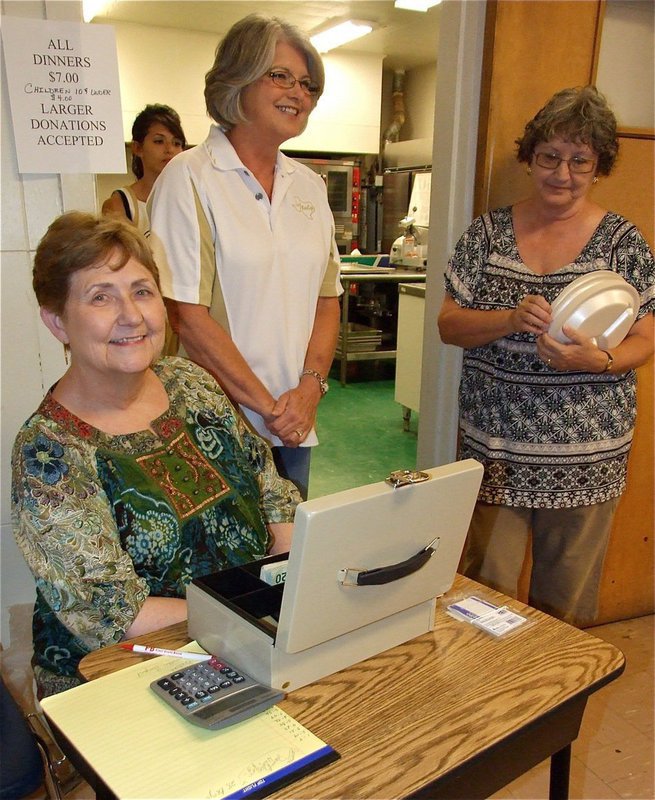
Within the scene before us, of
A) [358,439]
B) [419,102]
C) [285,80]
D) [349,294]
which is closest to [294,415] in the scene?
[285,80]

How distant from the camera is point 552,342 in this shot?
1.50 metres

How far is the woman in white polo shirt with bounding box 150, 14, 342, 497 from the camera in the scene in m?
1.51

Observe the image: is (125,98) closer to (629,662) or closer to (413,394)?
(413,394)

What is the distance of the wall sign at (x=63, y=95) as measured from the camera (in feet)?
4.65

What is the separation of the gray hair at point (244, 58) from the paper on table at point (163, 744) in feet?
4.01

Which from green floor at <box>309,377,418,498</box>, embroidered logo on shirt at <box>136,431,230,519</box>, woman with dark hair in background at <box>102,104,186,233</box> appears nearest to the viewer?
embroidered logo on shirt at <box>136,431,230,519</box>

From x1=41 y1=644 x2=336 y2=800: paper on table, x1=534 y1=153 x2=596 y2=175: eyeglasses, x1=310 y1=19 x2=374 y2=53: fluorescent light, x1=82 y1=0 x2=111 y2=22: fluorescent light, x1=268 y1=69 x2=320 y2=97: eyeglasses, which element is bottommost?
x1=41 y1=644 x2=336 y2=800: paper on table

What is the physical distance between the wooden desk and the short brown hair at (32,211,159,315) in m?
0.59

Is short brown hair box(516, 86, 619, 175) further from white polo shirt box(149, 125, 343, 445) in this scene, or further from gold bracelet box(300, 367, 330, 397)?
gold bracelet box(300, 367, 330, 397)

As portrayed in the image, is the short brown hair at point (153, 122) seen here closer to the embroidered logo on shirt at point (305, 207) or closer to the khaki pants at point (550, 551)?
the embroidered logo on shirt at point (305, 207)

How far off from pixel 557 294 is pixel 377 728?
1.10 m

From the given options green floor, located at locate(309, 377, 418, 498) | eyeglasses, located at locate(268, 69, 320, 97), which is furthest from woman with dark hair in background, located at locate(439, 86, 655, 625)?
green floor, located at locate(309, 377, 418, 498)

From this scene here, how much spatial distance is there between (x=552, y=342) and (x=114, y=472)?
36.8 inches

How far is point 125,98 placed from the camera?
5152 mm
